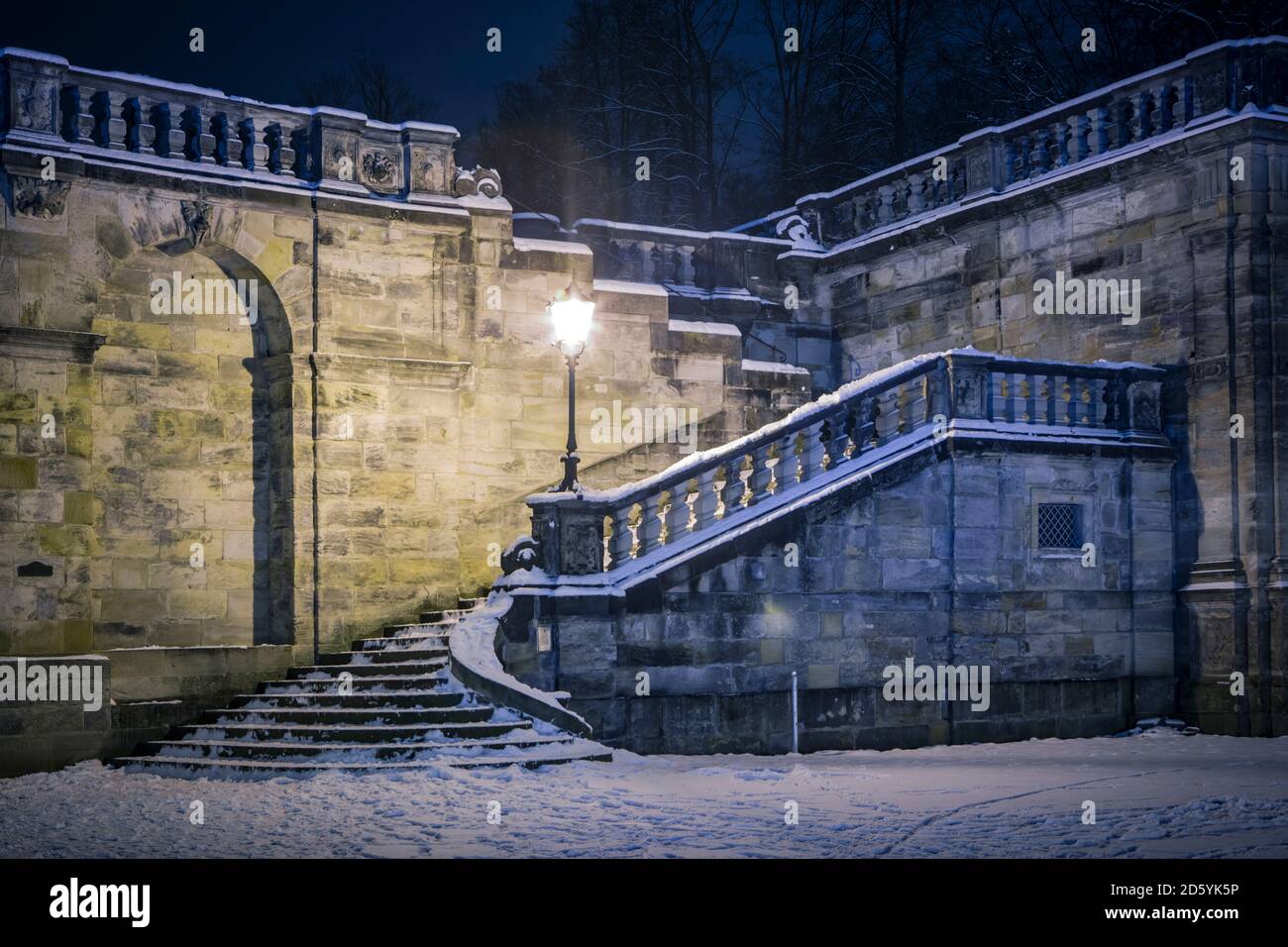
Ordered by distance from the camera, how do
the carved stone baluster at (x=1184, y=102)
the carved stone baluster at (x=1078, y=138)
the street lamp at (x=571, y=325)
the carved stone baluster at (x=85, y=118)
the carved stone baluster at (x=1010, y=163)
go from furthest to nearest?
the carved stone baluster at (x=1010, y=163), the carved stone baluster at (x=1078, y=138), the carved stone baluster at (x=1184, y=102), the carved stone baluster at (x=85, y=118), the street lamp at (x=571, y=325)

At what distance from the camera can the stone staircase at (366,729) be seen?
13773 millimetres

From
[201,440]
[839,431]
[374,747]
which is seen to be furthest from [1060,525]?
[201,440]

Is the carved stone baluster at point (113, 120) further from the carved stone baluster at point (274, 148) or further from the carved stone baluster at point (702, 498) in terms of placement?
the carved stone baluster at point (702, 498)

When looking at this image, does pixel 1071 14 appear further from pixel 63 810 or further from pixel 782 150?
pixel 63 810

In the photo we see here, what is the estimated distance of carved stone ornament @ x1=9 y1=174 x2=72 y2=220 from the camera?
16.4 metres

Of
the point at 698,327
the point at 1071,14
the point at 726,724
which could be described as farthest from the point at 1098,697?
the point at 1071,14

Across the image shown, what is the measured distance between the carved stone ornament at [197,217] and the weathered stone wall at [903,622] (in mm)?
6120

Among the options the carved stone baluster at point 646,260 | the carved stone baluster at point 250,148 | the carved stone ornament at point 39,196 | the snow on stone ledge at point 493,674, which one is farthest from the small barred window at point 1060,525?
the carved stone ornament at point 39,196

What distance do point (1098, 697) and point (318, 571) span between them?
9063 mm

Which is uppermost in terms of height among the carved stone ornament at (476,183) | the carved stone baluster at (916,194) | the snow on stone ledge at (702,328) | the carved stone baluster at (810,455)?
the carved stone baluster at (916,194)

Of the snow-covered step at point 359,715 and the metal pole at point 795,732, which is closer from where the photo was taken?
the snow-covered step at point 359,715

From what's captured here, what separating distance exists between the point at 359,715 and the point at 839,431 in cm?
592

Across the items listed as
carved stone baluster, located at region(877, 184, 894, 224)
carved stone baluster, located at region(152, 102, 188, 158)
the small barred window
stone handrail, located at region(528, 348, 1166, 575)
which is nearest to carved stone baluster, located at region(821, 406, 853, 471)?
stone handrail, located at region(528, 348, 1166, 575)

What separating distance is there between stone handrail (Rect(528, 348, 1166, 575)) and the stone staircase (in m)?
1.79
